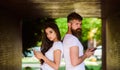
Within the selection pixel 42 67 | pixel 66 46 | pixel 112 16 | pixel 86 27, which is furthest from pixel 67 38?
pixel 86 27

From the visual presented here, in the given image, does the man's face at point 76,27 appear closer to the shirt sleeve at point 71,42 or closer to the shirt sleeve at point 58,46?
the shirt sleeve at point 71,42

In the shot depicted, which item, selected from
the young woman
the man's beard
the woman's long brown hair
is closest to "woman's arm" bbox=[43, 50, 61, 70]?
the young woman

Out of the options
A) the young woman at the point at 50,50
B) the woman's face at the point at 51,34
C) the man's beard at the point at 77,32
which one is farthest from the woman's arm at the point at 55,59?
the man's beard at the point at 77,32

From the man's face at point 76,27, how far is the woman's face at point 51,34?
309 millimetres

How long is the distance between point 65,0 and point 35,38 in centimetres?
991

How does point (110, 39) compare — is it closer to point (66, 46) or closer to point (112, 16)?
point (112, 16)

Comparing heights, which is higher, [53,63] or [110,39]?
[53,63]

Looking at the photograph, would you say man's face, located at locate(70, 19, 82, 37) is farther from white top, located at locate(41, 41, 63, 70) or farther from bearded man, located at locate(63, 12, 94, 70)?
white top, located at locate(41, 41, 63, 70)

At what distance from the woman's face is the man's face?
1.01ft

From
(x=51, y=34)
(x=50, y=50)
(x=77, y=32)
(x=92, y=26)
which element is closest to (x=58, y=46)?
(x=50, y=50)

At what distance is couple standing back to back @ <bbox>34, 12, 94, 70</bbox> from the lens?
22.6ft

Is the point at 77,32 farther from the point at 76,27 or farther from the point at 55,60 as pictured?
the point at 55,60

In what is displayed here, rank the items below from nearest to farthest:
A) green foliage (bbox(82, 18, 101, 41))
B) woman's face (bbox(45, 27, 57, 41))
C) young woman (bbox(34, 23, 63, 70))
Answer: young woman (bbox(34, 23, 63, 70)) → woman's face (bbox(45, 27, 57, 41)) → green foliage (bbox(82, 18, 101, 41))

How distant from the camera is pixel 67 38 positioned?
6.95 metres
